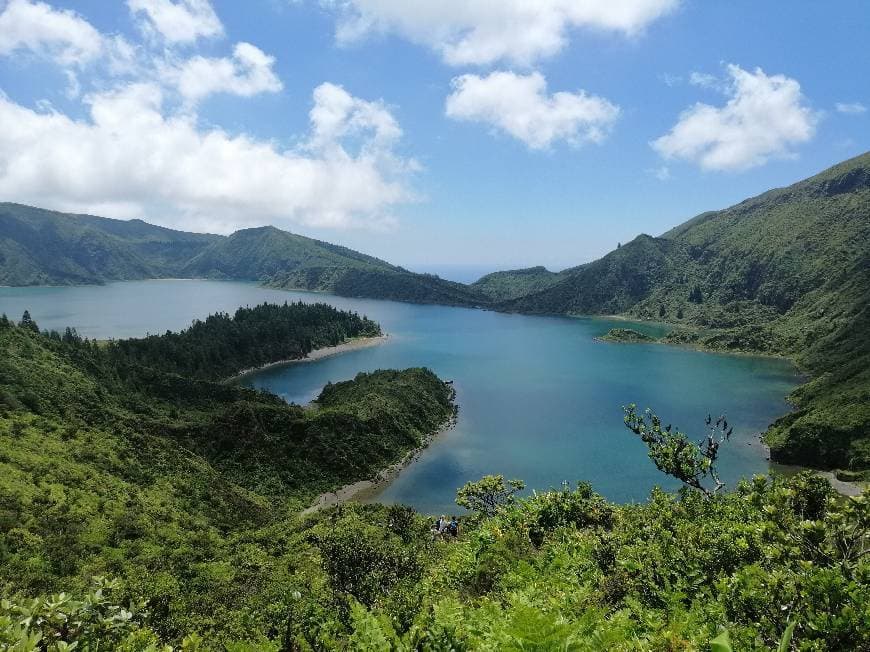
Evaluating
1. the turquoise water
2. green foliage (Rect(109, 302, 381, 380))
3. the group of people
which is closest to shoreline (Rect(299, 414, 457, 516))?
the turquoise water

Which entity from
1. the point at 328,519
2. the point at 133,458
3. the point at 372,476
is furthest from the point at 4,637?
the point at 372,476

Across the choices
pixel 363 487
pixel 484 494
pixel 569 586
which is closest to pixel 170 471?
pixel 363 487

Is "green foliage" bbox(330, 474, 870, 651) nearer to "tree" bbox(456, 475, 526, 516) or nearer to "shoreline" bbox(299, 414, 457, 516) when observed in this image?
"tree" bbox(456, 475, 526, 516)

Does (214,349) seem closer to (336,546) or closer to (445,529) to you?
(445,529)

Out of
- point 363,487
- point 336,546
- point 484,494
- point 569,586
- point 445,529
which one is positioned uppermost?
point 569,586

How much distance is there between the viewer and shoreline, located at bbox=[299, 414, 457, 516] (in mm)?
75169

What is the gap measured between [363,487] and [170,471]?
27.9 m

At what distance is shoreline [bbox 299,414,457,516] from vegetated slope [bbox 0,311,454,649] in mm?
1481

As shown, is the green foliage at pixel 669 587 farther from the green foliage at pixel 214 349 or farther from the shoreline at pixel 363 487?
the green foliage at pixel 214 349

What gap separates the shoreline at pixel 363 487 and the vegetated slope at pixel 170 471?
4.86 ft

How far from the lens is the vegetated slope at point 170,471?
35.4 m

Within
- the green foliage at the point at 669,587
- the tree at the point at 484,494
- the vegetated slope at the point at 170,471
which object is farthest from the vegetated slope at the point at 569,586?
the tree at the point at 484,494

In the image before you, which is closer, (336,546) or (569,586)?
(569,586)

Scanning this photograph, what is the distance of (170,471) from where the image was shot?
219ft
